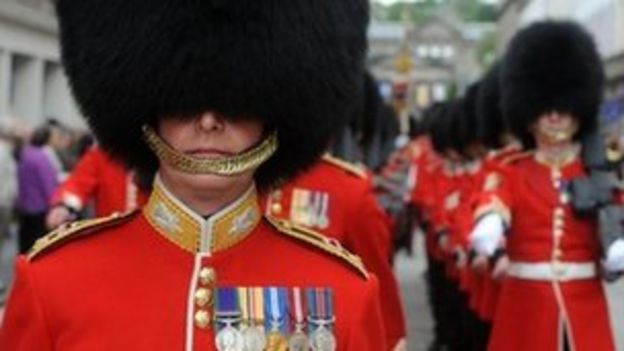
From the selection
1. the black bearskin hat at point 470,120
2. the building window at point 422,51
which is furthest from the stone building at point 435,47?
the black bearskin hat at point 470,120

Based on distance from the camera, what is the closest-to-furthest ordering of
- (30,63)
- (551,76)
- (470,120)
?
(551,76)
(470,120)
(30,63)

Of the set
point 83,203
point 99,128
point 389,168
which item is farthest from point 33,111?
point 99,128

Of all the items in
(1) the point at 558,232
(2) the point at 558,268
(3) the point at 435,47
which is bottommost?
(2) the point at 558,268

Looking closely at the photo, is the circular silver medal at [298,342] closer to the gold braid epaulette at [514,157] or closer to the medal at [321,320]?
the medal at [321,320]

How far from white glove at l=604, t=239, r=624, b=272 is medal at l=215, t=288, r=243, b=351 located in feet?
9.13

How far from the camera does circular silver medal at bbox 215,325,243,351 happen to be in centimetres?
261

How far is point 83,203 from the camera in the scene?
5.82 m

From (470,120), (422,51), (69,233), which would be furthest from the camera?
(422,51)

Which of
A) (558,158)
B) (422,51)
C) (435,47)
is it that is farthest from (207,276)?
(435,47)

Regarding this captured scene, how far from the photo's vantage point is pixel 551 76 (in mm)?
6086

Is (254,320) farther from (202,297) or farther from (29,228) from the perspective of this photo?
Result: (29,228)

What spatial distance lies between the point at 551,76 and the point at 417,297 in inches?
256

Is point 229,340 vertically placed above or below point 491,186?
below

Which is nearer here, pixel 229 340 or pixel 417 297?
pixel 229 340
